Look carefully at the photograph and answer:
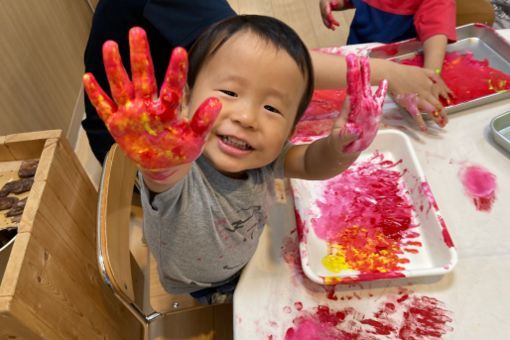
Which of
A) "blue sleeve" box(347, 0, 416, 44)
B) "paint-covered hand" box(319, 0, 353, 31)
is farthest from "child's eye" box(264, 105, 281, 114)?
"blue sleeve" box(347, 0, 416, 44)

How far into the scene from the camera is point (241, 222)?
2.44 feet

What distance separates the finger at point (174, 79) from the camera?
0.42m

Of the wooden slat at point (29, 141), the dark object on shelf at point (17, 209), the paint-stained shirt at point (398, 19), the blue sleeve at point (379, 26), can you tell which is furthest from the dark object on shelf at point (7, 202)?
the blue sleeve at point (379, 26)

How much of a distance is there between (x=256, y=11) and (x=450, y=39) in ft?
6.18

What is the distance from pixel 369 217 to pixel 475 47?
0.73 meters

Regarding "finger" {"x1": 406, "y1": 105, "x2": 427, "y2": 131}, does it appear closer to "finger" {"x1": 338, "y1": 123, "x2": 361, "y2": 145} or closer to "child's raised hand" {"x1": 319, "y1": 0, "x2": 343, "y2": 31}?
"finger" {"x1": 338, "y1": 123, "x2": 361, "y2": 145}

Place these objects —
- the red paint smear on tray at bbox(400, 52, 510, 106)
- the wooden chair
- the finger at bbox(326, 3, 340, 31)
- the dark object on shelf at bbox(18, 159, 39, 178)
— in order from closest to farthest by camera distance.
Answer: the wooden chair, the dark object on shelf at bbox(18, 159, 39, 178), the red paint smear on tray at bbox(400, 52, 510, 106), the finger at bbox(326, 3, 340, 31)

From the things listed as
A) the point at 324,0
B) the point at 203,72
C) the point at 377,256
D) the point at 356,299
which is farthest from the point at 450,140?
the point at 324,0

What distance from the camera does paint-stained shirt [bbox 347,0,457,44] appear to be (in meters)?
1.21

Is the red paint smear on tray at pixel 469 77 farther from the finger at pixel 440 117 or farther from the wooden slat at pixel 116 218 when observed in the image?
the wooden slat at pixel 116 218

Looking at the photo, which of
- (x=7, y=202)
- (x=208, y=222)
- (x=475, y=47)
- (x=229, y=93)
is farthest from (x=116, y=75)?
(x=475, y=47)

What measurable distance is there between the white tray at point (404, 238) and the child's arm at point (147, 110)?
36cm

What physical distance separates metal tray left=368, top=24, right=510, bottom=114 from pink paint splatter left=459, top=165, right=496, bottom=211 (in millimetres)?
424

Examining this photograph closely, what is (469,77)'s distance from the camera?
1.09 m
